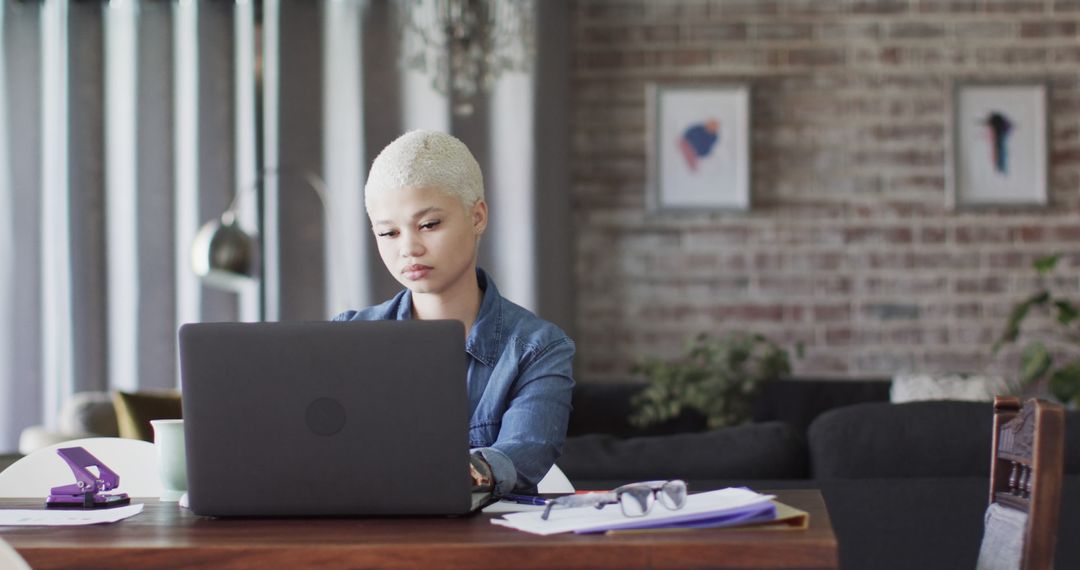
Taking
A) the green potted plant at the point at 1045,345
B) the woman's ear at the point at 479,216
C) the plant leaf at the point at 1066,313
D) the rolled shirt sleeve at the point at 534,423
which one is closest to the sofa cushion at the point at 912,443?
the rolled shirt sleeve at the point at 534,423

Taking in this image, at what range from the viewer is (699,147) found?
16.3 feet

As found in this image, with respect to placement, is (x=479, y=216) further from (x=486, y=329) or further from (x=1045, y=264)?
(x=1045, y=264)

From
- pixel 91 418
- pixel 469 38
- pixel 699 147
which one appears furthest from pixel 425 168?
pixel 699 147

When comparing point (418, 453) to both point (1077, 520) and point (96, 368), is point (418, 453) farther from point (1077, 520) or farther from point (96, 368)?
point (96, 368)

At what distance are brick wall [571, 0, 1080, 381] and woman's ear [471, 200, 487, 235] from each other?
11.3ft

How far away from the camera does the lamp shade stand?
434 cm

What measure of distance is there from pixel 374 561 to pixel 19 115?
4.53 meters

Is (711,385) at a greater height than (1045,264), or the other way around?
(1045,264)

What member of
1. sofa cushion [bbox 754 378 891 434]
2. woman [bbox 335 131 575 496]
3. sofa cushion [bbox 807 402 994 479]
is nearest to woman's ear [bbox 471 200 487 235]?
woman [bbox 335 131 575 496]

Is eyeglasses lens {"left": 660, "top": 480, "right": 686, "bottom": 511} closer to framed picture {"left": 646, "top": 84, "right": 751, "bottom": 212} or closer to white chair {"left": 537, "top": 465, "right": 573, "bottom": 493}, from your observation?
white chair {"left": 537, "top": 465, "right": 573, "bottom": 493}

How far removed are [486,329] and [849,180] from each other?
3.66 meters

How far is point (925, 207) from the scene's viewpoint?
5.01 m

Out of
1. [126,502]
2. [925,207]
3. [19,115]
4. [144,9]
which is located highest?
[144,9]

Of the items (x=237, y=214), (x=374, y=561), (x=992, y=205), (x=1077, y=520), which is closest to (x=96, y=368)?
(x=237, y=214)
